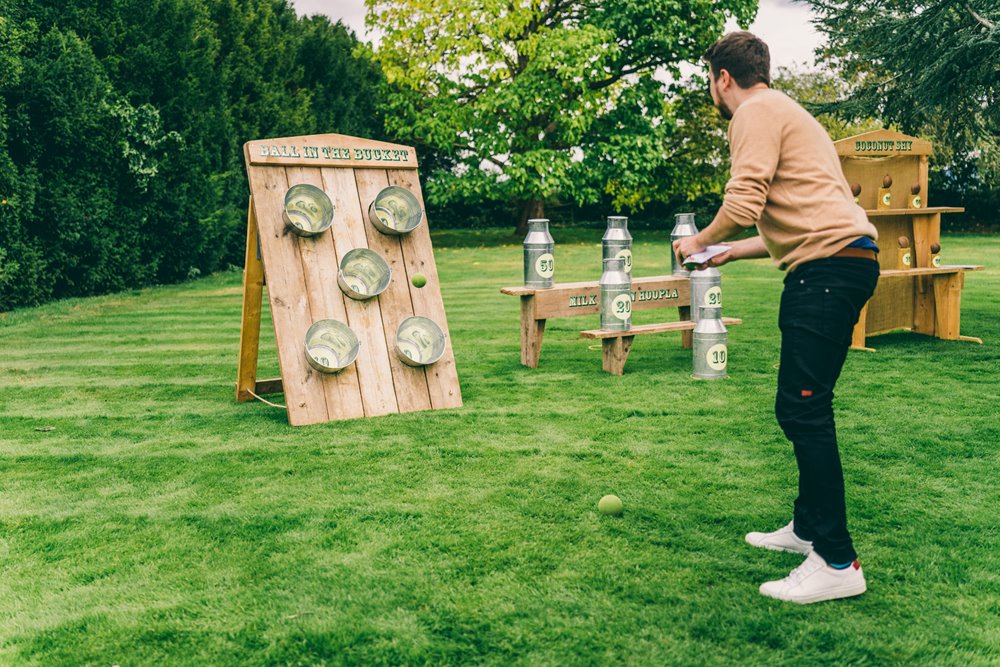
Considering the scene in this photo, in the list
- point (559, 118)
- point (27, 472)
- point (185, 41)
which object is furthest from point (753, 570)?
point (559, 118)

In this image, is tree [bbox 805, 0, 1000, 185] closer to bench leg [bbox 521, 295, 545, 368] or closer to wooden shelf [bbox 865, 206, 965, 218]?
wooden shelf [bbox 865, 206, 965, 218]

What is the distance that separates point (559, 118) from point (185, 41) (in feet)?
34.6

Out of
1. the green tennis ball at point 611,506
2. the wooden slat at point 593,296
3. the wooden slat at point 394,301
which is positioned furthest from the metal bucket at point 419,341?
the green tennis ball at point 611,506

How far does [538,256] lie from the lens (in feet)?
24.8

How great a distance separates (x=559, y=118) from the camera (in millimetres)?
23156

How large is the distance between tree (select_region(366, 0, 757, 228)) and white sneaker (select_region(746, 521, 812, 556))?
1966 cm

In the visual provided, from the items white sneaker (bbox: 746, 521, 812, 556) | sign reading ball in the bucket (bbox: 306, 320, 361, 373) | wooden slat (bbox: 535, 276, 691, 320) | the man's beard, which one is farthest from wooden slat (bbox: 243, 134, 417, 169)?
white sneaker (bbox: 746, 521, 812, 556)

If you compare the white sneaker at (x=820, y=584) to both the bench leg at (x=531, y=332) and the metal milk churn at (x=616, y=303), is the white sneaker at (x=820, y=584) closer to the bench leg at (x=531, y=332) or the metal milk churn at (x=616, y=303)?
the metal milk churn at (x=616, y=303)

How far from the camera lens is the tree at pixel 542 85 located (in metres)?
23.0

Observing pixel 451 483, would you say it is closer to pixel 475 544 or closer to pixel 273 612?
pixel 475 544

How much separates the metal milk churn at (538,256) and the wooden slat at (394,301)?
1524mm

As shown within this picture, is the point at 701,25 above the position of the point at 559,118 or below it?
above

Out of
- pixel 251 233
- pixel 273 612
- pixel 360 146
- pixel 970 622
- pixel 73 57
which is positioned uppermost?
pixel 73 57

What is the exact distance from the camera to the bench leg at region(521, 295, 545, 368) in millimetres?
7582
